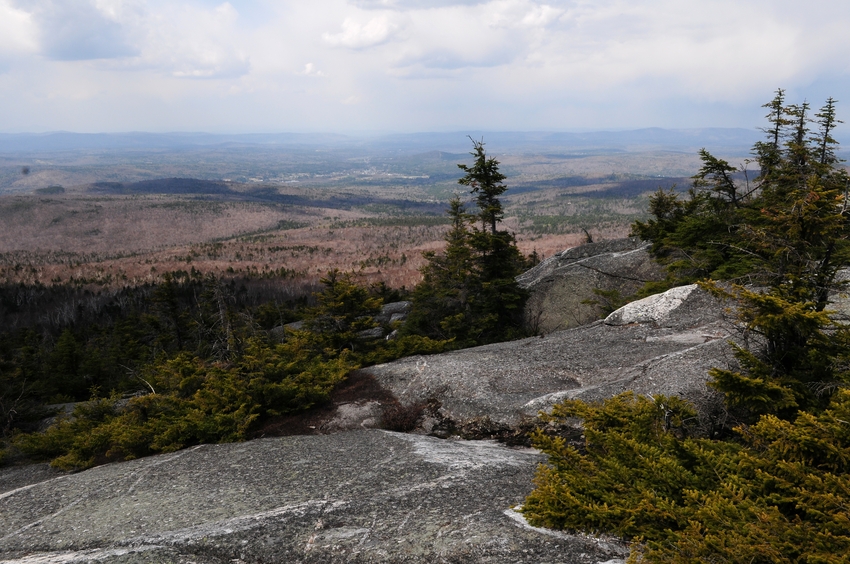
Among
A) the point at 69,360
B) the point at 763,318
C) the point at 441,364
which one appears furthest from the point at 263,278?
the point at 763,318

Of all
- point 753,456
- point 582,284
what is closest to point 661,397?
point 753,456

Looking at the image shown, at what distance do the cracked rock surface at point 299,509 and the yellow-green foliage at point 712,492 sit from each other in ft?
2.16

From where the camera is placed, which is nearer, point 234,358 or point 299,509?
point 299,509

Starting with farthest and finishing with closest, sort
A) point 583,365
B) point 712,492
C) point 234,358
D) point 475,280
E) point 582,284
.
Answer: point 582,284 → point 475,280 → point 234,358 → point 583,365 → point 712,492

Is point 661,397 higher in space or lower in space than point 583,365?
higher

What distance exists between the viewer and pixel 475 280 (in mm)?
26516

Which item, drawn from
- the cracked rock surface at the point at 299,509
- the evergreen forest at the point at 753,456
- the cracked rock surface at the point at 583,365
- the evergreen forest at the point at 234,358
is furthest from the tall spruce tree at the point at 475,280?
the evergreen forest at the point at 753,456

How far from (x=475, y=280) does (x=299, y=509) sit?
1903cm

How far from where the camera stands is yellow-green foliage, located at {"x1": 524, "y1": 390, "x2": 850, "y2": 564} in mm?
4742

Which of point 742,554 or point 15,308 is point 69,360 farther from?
point 15,308

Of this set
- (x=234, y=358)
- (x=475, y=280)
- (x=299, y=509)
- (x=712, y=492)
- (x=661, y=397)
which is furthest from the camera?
(x=475, y=280)

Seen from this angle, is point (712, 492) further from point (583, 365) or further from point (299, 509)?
point (583, 365)

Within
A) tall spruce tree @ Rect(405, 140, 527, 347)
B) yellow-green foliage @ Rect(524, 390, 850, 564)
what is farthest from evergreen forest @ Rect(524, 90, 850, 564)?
tall spruce tree @ Rect(405, 140, 527, 347)

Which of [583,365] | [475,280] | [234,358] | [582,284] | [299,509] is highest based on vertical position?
[475,280]
